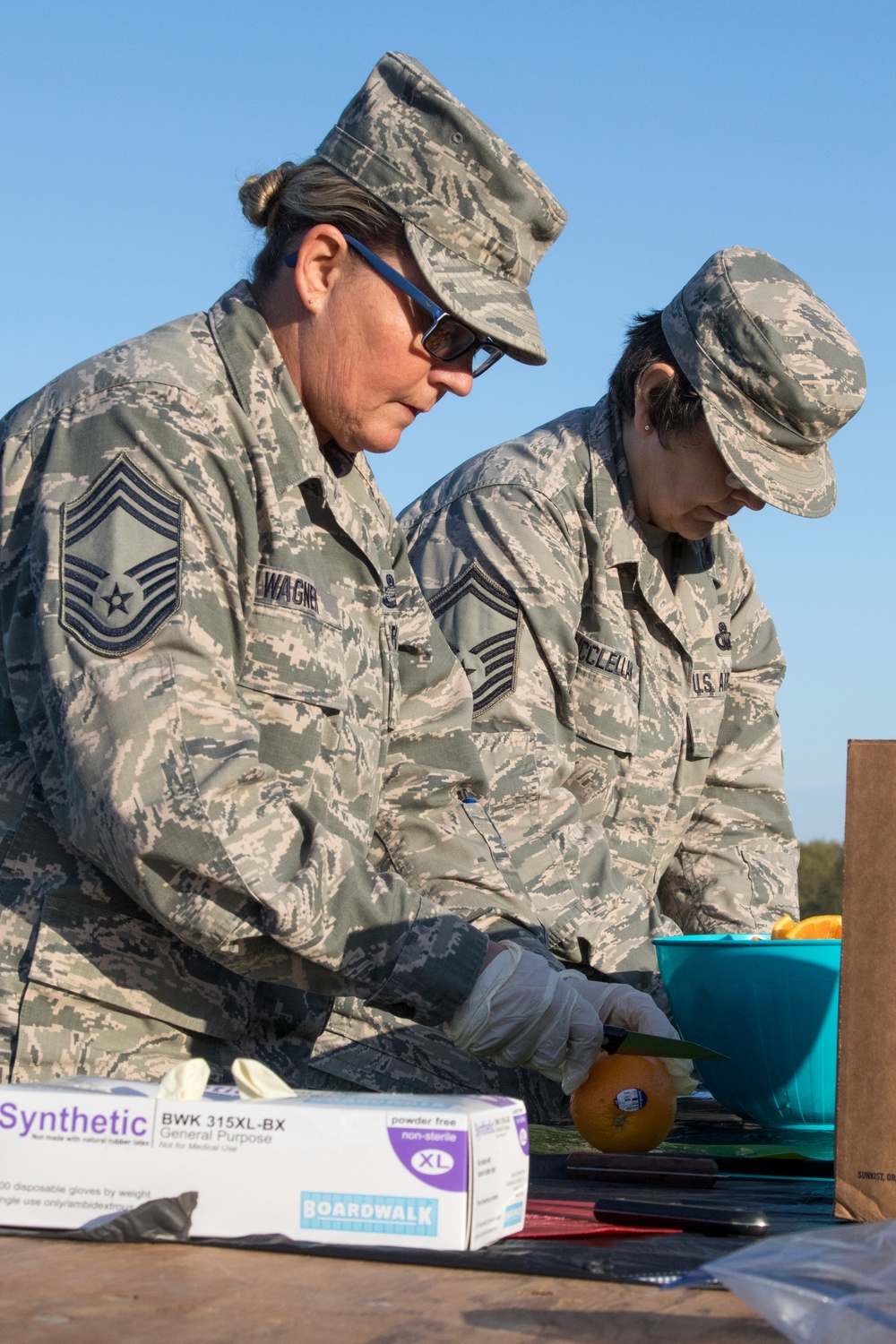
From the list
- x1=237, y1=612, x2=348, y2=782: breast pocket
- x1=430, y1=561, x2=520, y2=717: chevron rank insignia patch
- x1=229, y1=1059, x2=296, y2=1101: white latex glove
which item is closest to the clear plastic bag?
x1=229, y1=1059, x2=296, y2=1101: white latex glove

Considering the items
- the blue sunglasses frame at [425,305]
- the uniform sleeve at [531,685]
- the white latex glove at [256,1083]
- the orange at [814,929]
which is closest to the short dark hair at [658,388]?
the uniform sleeve at [531,685]

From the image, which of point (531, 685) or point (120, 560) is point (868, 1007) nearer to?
point (120, 560)

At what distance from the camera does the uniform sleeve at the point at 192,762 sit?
6.63 ft

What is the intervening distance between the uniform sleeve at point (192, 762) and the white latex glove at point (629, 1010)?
401 mm

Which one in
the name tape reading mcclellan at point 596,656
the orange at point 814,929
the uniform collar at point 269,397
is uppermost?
the uniform collar at point 269,397

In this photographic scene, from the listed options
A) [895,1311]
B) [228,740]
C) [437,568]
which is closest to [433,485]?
[437,568]

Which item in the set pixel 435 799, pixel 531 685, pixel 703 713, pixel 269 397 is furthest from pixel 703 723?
pixel 269 397

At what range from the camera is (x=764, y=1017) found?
2316mm

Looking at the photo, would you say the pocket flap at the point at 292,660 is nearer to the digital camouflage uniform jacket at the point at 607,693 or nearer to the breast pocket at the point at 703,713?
the digital camouflage uniform jacket at the point at 607,693

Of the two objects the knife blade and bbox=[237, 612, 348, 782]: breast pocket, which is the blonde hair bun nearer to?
bbox=[237, 612, 348, 782]: breast pocket

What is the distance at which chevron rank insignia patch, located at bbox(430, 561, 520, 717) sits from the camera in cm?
349

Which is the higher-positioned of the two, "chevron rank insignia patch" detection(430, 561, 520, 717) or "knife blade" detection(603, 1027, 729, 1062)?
"chevron rank insignia patch" detection(430, 561, 520, 717)

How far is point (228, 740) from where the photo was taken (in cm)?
209

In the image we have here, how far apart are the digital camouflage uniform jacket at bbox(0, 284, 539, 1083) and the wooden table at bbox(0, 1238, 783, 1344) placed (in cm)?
83
